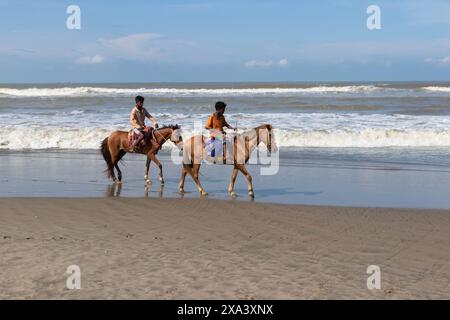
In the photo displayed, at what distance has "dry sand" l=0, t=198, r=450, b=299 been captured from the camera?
5.83m

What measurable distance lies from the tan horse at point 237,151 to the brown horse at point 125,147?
117 centimetres

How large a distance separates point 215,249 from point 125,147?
21.3 feet

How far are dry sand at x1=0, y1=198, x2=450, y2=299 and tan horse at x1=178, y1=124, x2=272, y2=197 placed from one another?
38.9 inches

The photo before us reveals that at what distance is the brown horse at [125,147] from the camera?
12930 millimetres

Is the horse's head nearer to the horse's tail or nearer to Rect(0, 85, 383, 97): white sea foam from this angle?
the horse's tail

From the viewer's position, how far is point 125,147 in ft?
44.0

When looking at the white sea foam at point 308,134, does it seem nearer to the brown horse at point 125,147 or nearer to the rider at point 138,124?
the brown horse at point 125,147

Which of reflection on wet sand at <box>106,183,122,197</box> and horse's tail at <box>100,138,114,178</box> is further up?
horse's tail at <box>100,138,114,178</box>

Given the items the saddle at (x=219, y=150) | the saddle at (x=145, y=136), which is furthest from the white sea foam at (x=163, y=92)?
the saddle at (x=219, y=150)

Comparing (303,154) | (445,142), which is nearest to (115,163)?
(303,154)

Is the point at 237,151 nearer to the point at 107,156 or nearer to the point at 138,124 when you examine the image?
the point at 138,124

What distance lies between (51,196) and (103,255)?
447 centimetres

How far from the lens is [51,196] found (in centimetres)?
1107

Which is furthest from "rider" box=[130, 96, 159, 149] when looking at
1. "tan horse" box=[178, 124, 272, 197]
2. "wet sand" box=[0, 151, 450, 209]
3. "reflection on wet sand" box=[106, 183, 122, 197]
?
"tan horse" box=[178, 124, 272, 197]
